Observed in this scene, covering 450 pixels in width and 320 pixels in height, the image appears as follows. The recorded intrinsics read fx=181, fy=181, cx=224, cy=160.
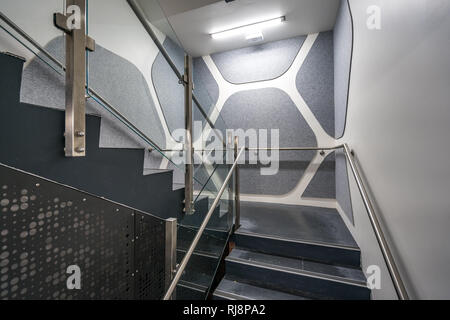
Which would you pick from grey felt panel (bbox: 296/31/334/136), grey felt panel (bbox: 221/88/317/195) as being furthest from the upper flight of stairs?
grey felt panel (bbox: 296/31/334/136)

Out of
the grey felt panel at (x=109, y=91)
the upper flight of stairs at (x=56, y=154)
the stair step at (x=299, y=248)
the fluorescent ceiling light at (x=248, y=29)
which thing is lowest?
the stair step at (x=299, y=248)

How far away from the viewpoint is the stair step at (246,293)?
1310 mm

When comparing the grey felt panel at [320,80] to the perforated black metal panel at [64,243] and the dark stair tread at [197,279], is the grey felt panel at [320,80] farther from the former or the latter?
the perforated black metal panel at [64,243]

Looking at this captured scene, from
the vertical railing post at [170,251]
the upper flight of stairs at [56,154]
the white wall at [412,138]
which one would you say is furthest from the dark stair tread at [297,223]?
the upper flight of stairs at [56,154]

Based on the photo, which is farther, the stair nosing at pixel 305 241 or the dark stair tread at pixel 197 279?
the stair nosing at pixel 305 241

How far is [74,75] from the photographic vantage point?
612mm

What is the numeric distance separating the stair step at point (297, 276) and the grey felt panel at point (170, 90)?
49.7 inches

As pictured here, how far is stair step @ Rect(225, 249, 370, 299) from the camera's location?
1258mm

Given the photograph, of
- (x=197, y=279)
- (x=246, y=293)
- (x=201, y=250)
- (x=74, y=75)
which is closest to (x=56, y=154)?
(x=74, y=75)

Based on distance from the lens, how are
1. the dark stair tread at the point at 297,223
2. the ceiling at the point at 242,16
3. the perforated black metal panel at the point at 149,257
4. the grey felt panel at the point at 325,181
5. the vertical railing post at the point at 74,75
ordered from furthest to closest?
the grey felt panel at the point at 325,181, the ceiling at the point at 242,16, the dark stair tread at the point at 297,223, the perforated black metal panel at the point at 149,257, the vertical railing post at the point at 74,75

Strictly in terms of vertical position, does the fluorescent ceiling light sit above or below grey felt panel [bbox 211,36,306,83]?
above

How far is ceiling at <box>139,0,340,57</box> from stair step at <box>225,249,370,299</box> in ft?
8.13

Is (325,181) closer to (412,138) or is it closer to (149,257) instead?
(412,138)

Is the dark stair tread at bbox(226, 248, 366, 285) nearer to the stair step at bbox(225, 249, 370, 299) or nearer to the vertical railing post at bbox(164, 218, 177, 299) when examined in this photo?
the stair step at bbox(225, 249, 370, 299)
